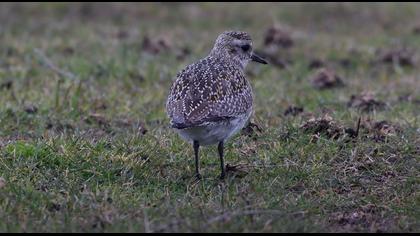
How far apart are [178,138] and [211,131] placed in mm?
1119

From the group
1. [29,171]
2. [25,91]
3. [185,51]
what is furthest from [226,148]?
[185,51]

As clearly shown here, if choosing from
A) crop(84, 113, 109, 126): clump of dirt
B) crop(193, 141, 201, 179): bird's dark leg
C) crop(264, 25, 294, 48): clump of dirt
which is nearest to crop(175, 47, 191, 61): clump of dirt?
crop(264, 25, 294, 48): clump of dirt

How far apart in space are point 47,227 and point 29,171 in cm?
131

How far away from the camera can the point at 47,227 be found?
5.71 meters

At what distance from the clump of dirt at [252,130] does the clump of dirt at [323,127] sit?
0.41 metres

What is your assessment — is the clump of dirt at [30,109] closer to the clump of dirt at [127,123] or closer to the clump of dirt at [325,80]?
the clump of dirt at [127,123]

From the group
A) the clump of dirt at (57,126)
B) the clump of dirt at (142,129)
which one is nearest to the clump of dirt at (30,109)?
the clump of dirt at (57,126)

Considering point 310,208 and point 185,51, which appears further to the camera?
point 185,51

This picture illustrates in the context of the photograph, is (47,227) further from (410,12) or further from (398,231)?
(410,12)

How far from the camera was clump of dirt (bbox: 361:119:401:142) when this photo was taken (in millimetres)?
8242

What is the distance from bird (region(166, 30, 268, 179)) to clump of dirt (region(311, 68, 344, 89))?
304 cm

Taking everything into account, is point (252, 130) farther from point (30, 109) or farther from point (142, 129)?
point (30, 109)

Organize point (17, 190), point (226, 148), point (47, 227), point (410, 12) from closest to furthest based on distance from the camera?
point (47, 227) < point (17, 190) < point (226, 148) < point (410, 12)

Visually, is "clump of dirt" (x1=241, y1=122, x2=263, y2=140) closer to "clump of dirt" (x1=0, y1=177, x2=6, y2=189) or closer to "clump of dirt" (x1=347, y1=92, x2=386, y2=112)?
"clump of dirt" (x1=347, y1=92, x2=386, y2=112)
